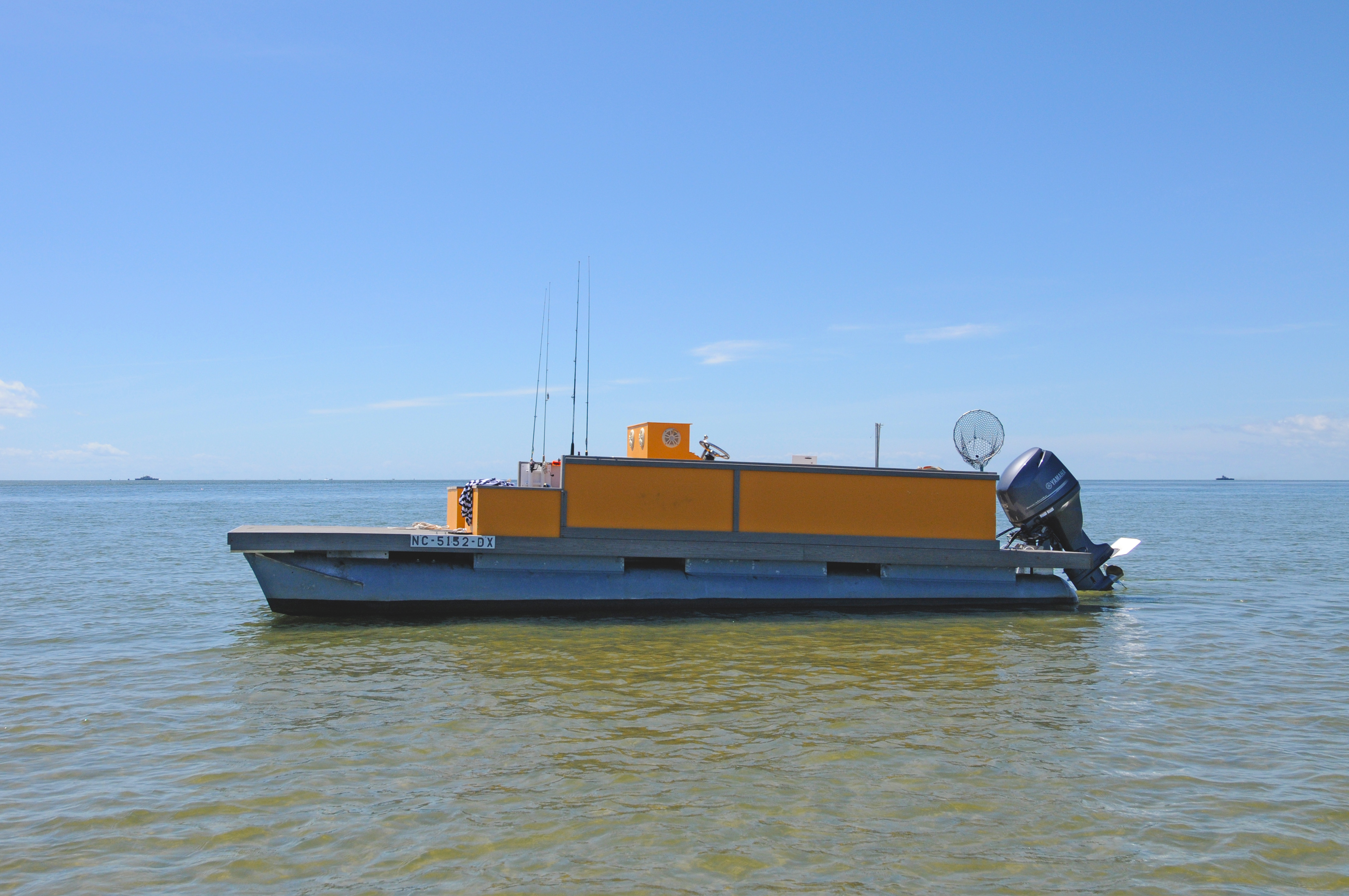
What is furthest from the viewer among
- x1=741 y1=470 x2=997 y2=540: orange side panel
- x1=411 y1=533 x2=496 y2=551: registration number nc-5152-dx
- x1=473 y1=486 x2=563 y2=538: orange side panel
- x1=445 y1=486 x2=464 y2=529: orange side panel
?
x1=445 y1=486 x2=464 y2=529: orange side panel

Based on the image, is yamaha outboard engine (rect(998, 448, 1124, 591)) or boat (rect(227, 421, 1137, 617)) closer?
boat (rect(227, 421, 1137, 617))

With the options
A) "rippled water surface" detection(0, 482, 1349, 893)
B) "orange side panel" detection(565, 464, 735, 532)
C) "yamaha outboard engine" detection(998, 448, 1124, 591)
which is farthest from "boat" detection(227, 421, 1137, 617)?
"yamaha outboard engine" detection(998, 448, 1124, 591)

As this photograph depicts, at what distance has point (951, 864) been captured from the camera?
5227 mm

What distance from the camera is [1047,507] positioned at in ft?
50.8

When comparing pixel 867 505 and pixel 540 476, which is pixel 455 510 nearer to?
pixel 540 476

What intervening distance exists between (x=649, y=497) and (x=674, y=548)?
2.68ft

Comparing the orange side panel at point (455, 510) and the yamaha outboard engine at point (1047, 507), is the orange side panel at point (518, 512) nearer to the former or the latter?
the orange side panel at point (455, 510)

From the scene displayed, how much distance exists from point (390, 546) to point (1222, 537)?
1325 inches

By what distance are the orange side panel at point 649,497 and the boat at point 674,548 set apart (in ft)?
0.06

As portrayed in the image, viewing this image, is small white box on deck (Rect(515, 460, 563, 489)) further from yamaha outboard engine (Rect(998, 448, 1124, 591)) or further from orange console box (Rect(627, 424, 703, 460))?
yamaha outboard engine (Rect(998, 448, 1124, 591))

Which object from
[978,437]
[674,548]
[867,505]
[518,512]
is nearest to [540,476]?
[518,512]

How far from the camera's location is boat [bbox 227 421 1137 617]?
12977mm

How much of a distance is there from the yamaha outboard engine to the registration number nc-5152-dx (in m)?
8.72

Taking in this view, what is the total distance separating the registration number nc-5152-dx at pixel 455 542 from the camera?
42.1 ft
